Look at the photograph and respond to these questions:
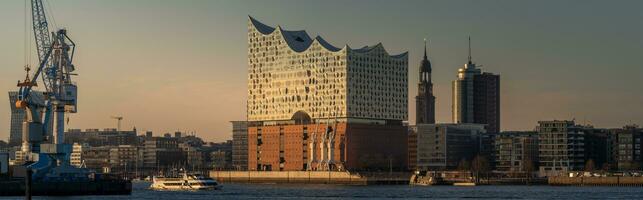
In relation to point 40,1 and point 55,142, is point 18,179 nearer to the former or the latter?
point 55,142

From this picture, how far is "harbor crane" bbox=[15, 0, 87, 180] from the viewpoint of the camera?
13950cm

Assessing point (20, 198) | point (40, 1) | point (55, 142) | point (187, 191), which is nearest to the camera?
point (20, 198)

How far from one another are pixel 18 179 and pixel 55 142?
608cm

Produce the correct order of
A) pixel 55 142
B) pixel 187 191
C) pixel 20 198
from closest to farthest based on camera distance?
pixel 20 198 < pixel 55 142 < pixel 187 191

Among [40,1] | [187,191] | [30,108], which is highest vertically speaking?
[40,1]

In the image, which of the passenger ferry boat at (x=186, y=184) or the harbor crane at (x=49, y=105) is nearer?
the harbor crane at (x=49, y=105)

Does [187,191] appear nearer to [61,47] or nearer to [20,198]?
[61,47]

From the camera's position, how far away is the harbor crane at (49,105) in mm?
139500

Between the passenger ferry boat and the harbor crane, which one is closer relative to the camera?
the harbor crane

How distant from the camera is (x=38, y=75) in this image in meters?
146

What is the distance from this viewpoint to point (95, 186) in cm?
14138

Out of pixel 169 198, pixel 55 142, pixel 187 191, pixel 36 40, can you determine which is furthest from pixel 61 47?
pixel 187 191

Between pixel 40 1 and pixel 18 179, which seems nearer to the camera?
pixel 18 179

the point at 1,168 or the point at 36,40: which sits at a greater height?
the point at 36,40
